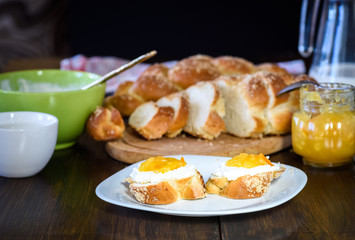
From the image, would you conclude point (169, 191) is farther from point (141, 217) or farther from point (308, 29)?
point (308, 29)

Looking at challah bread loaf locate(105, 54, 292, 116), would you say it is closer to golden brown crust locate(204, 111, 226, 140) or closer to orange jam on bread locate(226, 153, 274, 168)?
golden brown crust locate(204, 111, 226, 140)

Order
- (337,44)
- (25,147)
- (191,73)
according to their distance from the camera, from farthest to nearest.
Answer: (191,73) < (337,44) < (25,147)

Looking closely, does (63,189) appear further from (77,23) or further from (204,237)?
(77,23)

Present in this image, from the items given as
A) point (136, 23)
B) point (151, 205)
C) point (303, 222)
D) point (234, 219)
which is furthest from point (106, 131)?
point (136, 23)

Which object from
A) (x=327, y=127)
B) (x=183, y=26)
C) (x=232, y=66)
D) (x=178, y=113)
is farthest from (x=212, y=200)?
(x=183, y=26)

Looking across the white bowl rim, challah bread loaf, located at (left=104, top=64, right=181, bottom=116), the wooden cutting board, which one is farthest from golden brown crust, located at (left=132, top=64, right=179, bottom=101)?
the white bowl rim

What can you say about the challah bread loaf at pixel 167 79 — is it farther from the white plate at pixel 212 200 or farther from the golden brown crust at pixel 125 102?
the white plate at pixel 212 200
